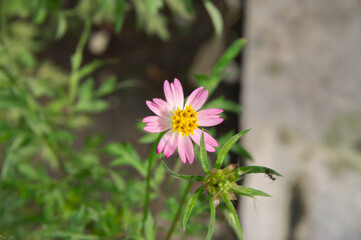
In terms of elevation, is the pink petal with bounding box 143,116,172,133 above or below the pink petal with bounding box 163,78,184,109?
below

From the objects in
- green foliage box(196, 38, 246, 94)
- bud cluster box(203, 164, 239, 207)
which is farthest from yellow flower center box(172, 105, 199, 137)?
green foliage box(196, 38, 246, 94)

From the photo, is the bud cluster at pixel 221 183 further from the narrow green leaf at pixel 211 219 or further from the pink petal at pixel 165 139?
the pink petal at pixel 165 139

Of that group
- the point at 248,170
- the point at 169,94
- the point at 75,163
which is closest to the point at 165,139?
the point at 169,94

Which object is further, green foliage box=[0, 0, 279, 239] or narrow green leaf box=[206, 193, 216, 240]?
green foliage box=[0, 0, 279, 239]

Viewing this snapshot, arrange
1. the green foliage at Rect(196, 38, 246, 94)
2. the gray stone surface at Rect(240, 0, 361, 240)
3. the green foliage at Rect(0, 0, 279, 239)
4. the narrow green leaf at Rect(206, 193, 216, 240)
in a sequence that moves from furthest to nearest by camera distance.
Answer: the gray stone surface at Rect(240, 0, 361, 240)
the green foliage at Rect(0, 0, 279, 239)
the green foliage at Rect(196, 38, 246, 94)
the narrow green leaf at Rect(206, 193, 216, 240)

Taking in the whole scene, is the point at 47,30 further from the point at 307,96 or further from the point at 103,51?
the point at 307,96

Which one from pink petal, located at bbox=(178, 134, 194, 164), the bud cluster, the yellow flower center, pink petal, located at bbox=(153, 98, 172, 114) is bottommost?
the bud cluster

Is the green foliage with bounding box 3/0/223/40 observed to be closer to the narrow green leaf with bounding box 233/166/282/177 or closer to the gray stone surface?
the gray stone surface
